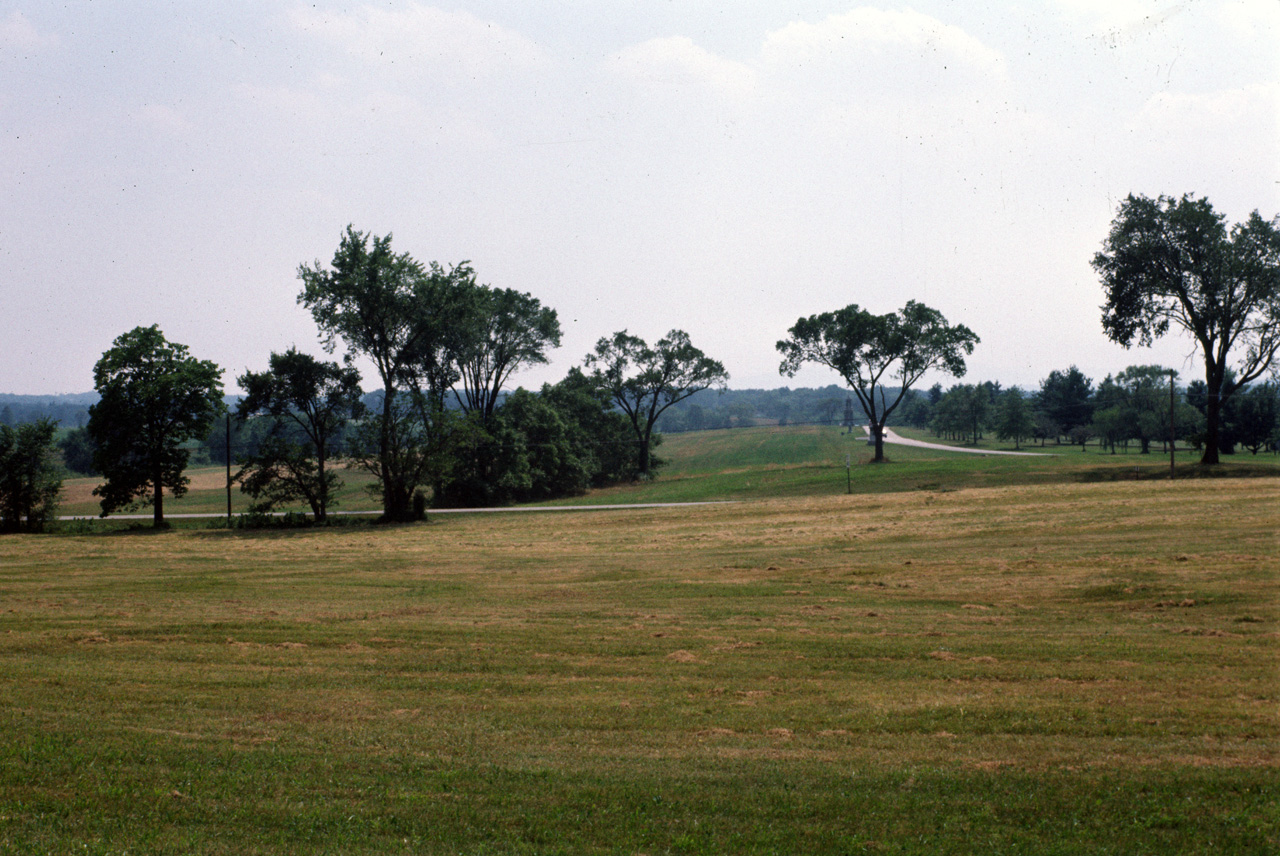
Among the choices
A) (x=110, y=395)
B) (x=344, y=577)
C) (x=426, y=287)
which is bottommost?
(x=344, y=577)

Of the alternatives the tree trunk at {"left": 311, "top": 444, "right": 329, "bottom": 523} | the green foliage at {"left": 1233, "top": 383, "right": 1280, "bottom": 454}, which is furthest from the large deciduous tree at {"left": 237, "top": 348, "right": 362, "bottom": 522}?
the green foliage at {"left": 1233, "top": 383, "right": 1280, "bottom": 454}

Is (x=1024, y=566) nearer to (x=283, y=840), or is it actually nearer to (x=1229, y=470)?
(x=283, y=840)

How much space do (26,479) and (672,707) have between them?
4811 centimetres

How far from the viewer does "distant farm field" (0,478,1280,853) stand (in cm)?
769

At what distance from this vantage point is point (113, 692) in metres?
12.2

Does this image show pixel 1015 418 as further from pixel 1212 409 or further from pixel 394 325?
pixel 394 325

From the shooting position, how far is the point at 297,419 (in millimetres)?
49281

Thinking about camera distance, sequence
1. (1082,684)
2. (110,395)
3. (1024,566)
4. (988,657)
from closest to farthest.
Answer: (1082,684)
(988,657)
(1024,566)
(110,395)

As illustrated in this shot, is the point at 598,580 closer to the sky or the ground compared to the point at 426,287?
closer to the ground

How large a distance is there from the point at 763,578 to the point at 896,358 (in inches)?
2156

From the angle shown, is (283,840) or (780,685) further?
(780,685)

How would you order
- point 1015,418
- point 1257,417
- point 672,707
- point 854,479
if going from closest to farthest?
point 672,707, point 854,479, point 1257,417, point 1015,418

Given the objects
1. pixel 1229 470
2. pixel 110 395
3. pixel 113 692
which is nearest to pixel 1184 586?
pixel 113 692

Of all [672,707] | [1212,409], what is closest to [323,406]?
[672,707]
